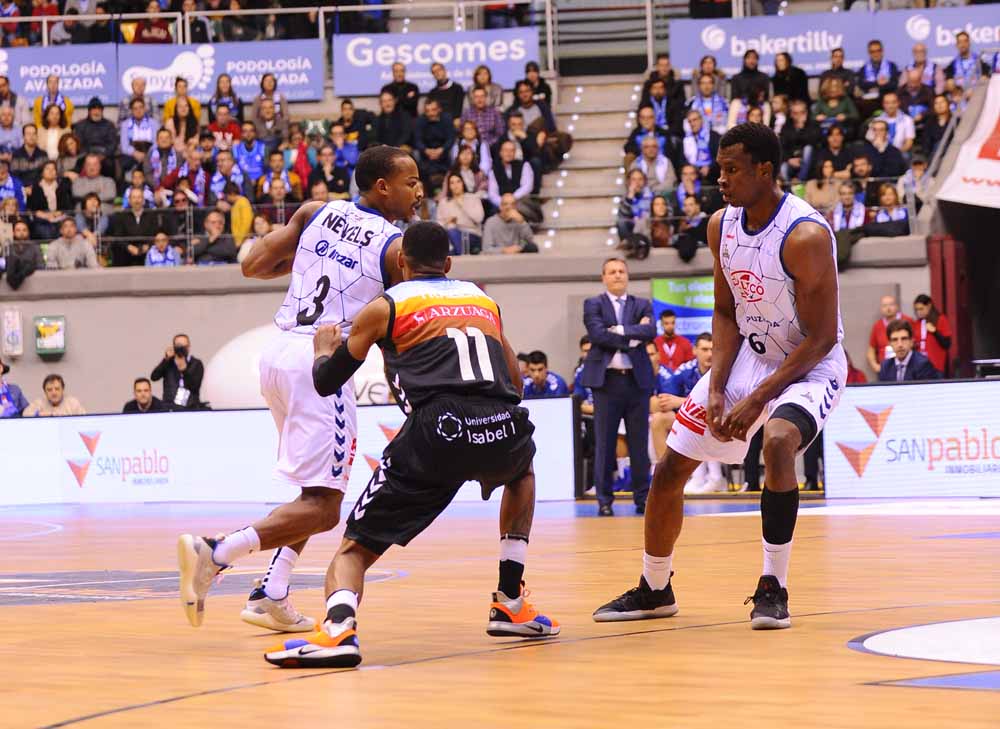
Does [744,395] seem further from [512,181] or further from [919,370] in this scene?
[512,181]

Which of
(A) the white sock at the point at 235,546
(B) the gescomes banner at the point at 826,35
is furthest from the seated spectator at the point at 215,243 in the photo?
(A) the white sock at the point at 235,546

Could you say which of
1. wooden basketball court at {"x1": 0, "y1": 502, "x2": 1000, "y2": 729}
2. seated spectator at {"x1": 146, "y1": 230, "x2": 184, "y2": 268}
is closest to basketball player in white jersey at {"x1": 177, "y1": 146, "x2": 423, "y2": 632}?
wooden basketball court at {"x1": 0, "y1": 502, "x2": 1000, "y2": 729}

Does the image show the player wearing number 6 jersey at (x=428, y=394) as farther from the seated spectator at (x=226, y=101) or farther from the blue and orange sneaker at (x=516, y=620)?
the seated spectator at (x=226, y=101)

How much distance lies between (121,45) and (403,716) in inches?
884

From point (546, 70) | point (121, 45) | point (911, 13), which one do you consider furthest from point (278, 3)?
point (911, 13)

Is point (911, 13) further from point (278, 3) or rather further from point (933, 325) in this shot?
point (278, 3)

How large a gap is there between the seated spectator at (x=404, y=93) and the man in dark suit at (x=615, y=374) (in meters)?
9.76

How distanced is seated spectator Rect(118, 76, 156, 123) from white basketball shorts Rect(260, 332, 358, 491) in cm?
1884

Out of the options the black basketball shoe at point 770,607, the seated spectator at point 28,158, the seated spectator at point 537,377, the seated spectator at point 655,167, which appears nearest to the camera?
the black basketball shoe at point 770,607

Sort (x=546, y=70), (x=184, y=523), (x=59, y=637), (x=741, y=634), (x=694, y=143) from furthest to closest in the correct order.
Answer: (x=546, y=70) < (x=694, y=143) < (x=184, y=523) < (x=59, y=637) < (x=741, y=634)

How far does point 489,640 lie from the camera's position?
597cm

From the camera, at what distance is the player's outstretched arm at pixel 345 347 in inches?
220

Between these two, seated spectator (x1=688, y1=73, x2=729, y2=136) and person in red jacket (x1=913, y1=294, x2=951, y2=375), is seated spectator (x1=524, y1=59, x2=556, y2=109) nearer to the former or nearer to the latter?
seated spectator (x1=688, y1=73, x2=729, y2=136)

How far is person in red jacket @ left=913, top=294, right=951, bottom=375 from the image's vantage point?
59.4 feet
